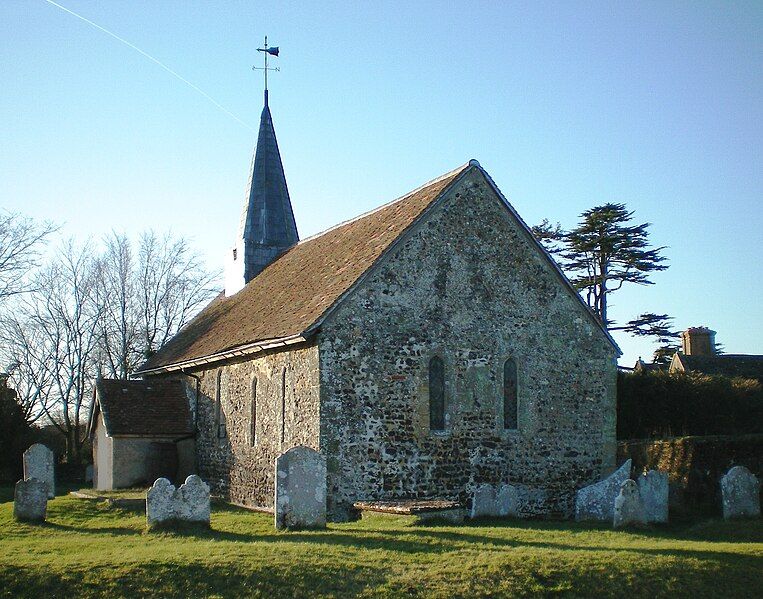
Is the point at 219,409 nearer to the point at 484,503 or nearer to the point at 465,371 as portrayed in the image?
the point at 465,371

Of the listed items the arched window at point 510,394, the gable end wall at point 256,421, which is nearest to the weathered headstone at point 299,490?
the gable end wall at point 256,421

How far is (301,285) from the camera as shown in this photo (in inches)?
987

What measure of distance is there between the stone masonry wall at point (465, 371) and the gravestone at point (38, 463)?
418 inches

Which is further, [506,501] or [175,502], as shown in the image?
[506,501]

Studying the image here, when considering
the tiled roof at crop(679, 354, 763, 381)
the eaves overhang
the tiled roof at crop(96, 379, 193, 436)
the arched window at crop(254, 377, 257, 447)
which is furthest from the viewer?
the tiled roof at crop(679, 354, 763, 381)

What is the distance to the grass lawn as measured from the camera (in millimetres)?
12930

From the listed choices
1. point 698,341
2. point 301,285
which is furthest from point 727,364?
point 301,285

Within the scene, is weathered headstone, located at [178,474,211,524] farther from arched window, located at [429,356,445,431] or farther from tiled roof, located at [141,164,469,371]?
arched window, located at [429,356,445,431]

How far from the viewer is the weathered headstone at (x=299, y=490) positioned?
55.3 ft

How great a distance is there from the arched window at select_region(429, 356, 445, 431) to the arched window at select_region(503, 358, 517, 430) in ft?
6.05

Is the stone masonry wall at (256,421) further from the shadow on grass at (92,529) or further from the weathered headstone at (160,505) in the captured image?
the shadow on grass at (92,529)

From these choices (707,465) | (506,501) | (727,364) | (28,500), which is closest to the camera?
(28,500)

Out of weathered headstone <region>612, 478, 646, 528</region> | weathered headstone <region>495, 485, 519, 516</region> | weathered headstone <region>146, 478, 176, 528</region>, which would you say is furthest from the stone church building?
weathered headstone <region>612, 478, 646, 528</region>

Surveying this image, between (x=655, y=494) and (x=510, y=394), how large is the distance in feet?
14.0
